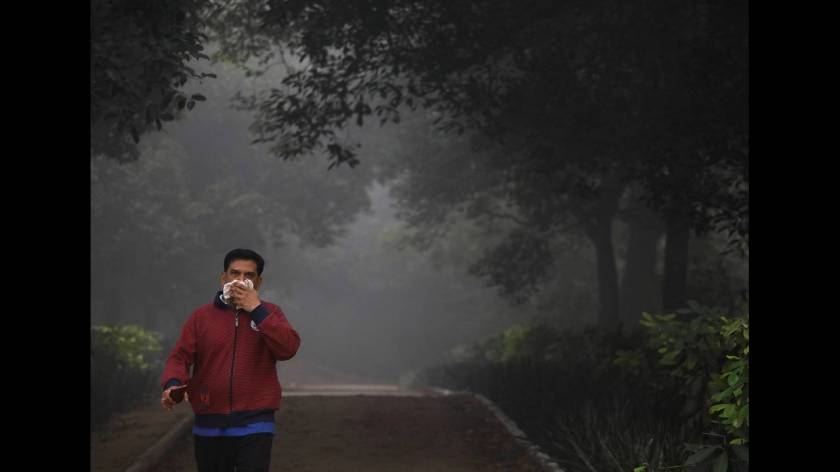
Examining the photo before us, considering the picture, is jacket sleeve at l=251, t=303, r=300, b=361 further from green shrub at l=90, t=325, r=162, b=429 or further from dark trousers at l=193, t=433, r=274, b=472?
green shrub at l=90, t=325, r=162, b=429

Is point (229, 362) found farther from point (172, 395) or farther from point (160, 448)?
point (160, 448)

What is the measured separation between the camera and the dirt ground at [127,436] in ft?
35.2

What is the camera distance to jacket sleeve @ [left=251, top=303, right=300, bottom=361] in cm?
581

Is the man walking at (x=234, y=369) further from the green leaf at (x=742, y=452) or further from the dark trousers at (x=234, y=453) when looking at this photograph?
the green leaf at (x=742, y=452)

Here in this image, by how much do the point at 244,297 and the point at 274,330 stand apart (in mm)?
271

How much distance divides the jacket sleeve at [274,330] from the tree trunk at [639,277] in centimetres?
2108

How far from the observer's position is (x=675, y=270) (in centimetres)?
1645

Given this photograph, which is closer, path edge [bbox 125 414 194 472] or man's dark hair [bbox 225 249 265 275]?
man's dark hair [bbox 225 249 265 275]

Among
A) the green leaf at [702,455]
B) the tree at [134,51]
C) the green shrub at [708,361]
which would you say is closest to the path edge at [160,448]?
the tree at [134,51]

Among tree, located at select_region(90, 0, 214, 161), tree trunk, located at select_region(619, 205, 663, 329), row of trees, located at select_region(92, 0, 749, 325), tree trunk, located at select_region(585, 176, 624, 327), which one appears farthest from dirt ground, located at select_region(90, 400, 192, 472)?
tree trunk, located at select_region(619, 205, 663, 329)

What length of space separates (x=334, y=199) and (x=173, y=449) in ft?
107

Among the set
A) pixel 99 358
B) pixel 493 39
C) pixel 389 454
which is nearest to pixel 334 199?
pixel 99 358
